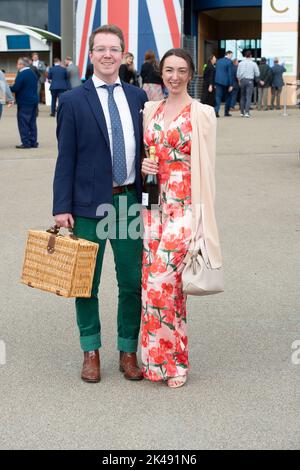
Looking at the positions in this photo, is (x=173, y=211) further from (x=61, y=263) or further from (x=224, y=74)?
(x=224, y=74)

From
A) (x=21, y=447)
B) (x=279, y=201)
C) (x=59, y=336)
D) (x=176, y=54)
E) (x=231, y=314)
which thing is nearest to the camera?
(x=21, y=447)

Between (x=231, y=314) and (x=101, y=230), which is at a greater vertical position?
(x=101, y=230)

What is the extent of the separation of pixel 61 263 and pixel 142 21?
2561 centimetres

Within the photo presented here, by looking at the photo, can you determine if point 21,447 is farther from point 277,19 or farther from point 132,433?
point 277,19

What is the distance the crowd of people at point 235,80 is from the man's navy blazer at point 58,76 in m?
3.81

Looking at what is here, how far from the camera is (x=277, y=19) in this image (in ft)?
101

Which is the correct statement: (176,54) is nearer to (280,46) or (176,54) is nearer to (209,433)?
(209,433)

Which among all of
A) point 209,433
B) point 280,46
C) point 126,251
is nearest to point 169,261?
point 126,251

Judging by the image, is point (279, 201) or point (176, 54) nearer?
point (176, 54)

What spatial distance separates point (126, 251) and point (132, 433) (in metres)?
1.08

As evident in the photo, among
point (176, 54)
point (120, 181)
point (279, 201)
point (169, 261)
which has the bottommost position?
point (279, 201)

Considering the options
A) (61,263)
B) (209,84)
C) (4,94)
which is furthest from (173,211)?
(209,84)

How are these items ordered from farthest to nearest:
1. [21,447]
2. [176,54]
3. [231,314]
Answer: [231,314]
[176,54]
[21,447]

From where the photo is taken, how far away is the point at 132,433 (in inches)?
160
